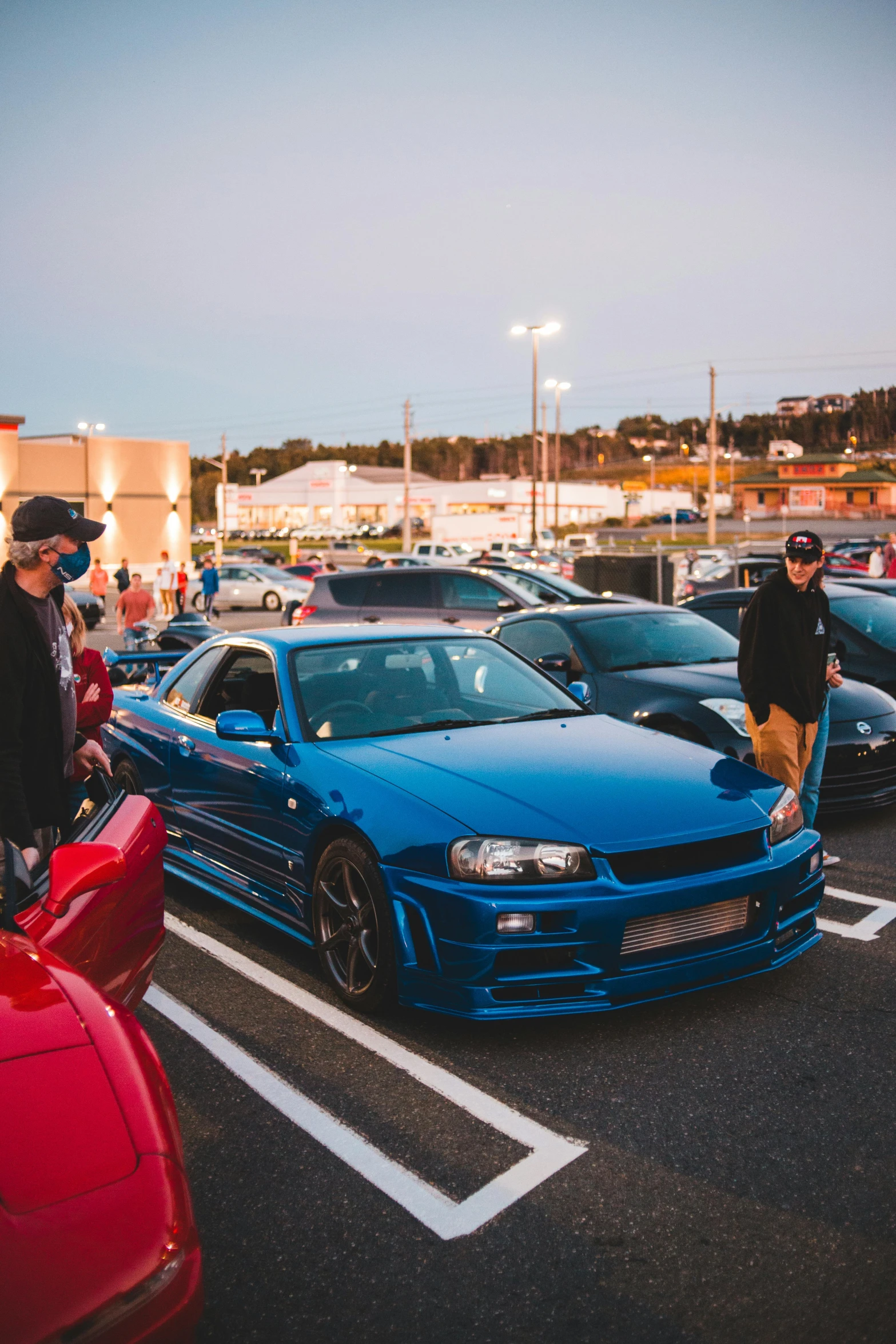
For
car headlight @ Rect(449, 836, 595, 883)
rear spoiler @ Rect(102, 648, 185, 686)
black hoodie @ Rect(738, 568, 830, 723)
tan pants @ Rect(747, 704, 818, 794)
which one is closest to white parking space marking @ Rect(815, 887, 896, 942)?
tan pants @ Rect(747, 704, 818, 794)

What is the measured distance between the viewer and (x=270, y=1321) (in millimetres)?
2477

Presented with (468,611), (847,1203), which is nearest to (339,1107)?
(847,1203)

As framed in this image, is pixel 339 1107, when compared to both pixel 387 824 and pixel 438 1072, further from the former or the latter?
pixel 387 824

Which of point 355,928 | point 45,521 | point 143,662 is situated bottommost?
point 355,928

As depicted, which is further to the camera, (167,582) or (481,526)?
(481,526)

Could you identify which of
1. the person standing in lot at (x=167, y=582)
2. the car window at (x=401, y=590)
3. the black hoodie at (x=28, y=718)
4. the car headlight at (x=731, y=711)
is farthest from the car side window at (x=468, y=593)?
the person standing in lot at (x=167, y=582)

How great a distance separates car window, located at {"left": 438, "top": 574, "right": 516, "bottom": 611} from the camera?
1515cm

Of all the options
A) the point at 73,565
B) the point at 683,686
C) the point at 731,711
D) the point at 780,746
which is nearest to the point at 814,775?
the point at 780,746

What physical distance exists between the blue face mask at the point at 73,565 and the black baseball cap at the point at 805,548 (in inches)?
134

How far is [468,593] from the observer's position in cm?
1529

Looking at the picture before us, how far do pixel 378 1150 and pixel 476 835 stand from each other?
104cm

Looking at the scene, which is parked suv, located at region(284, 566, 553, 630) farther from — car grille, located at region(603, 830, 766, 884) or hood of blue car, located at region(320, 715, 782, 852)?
car grille, located at region(603, 830, 766, 884)

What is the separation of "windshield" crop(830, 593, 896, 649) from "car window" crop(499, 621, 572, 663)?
271 cm

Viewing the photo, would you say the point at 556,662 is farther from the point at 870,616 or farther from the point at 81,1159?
the point at 81,1159
